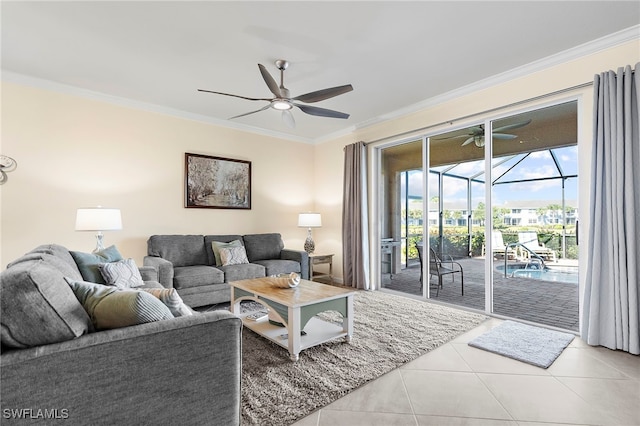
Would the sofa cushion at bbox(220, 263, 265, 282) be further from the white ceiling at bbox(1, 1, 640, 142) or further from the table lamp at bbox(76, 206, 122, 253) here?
the white ceiling at bbox(1, 1, 640, 142)

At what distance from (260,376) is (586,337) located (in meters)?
2.88

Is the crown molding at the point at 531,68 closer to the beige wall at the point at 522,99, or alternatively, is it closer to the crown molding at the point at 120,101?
the beige wall at the point at 522,99

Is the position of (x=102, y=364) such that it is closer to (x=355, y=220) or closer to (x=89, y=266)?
(x=89, y=266)

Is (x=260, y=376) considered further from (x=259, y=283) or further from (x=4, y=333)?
(x=4, y=333)

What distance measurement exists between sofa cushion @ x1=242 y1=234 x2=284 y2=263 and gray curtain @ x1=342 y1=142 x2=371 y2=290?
3.64 ft

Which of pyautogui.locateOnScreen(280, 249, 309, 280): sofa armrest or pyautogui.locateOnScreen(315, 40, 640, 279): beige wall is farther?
pyautogui.locateOnScreen(280, 249, 309, 280): sofa armrest

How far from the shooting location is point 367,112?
4.54 metres

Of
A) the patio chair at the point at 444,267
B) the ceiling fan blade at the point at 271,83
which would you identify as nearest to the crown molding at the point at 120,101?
the ceiling fan blade at the point at 271,83

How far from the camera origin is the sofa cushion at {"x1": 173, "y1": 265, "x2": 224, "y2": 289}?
11.7 feet

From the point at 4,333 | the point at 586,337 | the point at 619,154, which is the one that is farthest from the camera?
the point at 586,337

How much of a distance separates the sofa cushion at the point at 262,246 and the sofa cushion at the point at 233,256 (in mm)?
289

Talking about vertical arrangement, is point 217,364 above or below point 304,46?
below

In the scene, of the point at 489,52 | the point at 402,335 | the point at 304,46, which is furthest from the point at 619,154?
the point at 304,46

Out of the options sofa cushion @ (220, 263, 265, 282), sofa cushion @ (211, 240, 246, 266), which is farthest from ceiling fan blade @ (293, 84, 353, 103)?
A: sofa cushion @ (211, 240, 246, 266)
